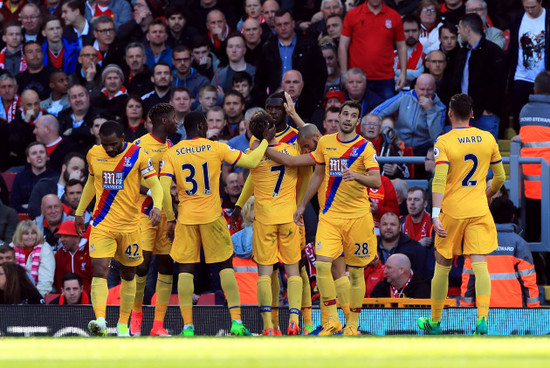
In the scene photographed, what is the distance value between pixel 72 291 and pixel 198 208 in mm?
2688

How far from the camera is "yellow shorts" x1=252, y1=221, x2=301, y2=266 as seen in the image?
12344mm

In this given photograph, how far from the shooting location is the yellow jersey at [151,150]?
12.8 metres

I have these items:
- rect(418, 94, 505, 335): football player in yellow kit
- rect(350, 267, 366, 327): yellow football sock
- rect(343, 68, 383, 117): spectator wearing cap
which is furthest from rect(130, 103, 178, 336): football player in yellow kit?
rect(343, 68, 383, 117): spectator wearing cap

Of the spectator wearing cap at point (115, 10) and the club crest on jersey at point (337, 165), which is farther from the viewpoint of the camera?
the spectator wearing cap at point (115, 10)

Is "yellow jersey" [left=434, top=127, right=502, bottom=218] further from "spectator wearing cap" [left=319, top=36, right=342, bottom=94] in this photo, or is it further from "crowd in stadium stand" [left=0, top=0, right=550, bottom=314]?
"spectator wearing cap" [left=319, top=36, right=342, bottom=94]

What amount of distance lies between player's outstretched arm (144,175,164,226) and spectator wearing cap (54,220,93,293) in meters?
2.99

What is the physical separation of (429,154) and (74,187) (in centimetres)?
464

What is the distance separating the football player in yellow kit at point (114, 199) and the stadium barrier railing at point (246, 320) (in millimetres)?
1207

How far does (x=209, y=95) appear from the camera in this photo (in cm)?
1689

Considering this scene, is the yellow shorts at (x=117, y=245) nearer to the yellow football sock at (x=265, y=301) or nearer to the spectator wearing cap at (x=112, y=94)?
the yellow football sock at (x=265, y=301)

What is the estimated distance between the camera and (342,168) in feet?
39.4

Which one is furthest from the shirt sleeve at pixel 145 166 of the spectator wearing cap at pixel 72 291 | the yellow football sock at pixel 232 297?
the spectator wearing cap at pixel 72 291

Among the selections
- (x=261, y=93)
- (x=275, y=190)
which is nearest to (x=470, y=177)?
(x=275, y=190)

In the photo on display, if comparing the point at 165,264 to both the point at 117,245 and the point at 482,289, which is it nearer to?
the point at 117,245
